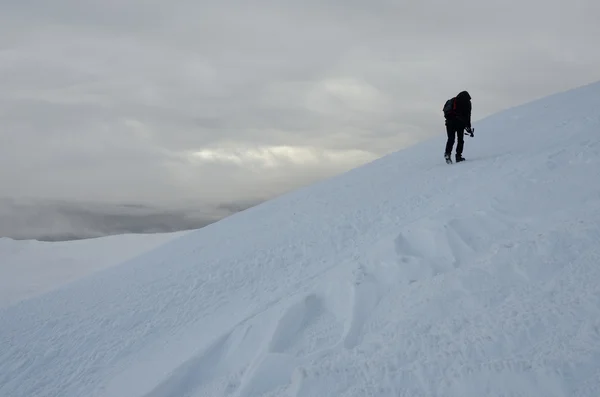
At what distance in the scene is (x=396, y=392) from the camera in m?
3.61

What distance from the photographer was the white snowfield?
3.81m

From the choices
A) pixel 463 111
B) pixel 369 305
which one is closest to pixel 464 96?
pixel 463 111

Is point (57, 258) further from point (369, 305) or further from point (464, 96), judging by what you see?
point (369, 305)

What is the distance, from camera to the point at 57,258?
1134 inches

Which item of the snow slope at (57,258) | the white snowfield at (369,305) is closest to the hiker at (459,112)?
the white snowfield at (369,305)

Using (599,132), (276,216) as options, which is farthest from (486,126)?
(276,216)

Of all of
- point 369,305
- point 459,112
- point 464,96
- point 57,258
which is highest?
point 464,96

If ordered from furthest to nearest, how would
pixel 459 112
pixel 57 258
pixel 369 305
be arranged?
pixel 57 258, pixel 459 112, pixel 369 305

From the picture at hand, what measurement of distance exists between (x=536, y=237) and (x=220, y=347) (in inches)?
148

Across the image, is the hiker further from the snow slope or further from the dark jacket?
the snow slope

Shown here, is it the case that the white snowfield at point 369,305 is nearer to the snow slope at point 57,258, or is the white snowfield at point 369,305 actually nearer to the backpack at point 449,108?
the backpack at point 449,108

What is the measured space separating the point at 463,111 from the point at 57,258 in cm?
2702

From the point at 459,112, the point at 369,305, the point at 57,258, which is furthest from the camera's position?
the point at 57,258

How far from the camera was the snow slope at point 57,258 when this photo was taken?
22641mm
